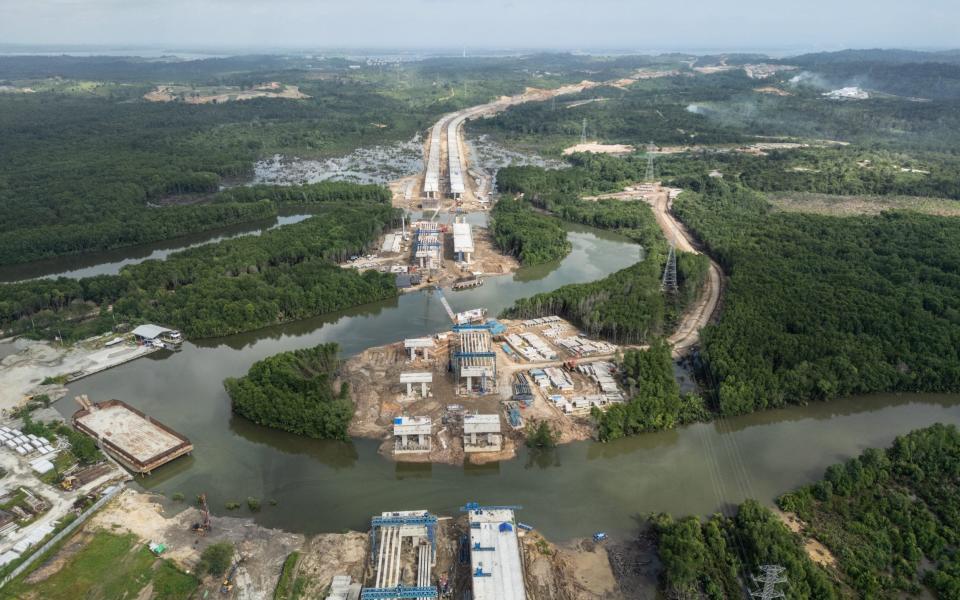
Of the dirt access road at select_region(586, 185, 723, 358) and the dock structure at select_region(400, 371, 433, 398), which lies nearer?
the dock structure at select_region(400, 371, 433, 398)

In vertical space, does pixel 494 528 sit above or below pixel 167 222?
below

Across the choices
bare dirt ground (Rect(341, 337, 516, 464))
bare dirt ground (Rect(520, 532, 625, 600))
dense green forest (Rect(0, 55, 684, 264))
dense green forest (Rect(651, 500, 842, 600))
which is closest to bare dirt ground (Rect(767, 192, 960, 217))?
bare dirt ground (Rect(341, 337, 516, 464))

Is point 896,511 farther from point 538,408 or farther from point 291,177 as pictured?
point 291,177

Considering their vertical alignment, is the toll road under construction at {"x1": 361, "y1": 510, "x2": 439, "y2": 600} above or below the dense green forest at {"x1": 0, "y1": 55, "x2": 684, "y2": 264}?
below

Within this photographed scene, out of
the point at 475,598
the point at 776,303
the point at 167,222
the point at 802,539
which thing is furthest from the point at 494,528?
the point at 167,222

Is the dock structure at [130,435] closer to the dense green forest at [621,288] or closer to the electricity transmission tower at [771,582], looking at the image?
the dense green forest at [621,288]

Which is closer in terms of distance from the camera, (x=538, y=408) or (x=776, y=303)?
(x=538, y=408)

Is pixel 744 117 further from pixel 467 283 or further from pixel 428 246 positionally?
pixel 467 283

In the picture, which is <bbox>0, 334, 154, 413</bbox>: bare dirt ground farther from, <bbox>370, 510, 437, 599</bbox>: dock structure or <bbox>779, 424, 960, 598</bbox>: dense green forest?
<bbox>779, 424, 960, 598</bbox>: dense green forest
